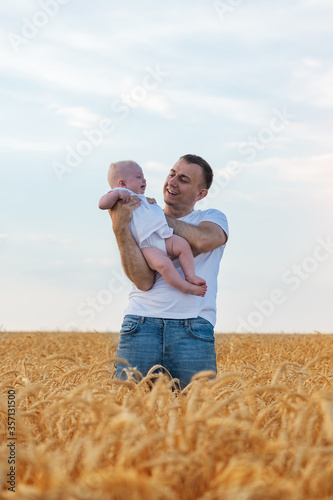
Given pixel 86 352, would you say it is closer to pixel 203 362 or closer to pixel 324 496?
pixel 203 362

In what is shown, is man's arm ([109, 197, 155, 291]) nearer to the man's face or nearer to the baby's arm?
the baby's arm

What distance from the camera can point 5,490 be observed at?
1633 millimetres

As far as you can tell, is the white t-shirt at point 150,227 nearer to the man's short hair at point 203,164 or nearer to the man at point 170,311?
the man at point 170,311

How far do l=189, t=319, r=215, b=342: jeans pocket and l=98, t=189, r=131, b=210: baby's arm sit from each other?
1080 mm

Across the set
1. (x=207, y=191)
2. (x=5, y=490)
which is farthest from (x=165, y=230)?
(x=5, y=490)

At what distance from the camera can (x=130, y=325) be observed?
4.11 meters

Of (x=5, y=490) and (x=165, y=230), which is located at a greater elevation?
(x=165, y=230)

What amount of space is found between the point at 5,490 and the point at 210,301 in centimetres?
273

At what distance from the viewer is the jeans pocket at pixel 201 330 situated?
4.00 m

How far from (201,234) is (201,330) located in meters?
0.70

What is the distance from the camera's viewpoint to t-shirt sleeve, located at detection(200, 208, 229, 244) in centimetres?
435

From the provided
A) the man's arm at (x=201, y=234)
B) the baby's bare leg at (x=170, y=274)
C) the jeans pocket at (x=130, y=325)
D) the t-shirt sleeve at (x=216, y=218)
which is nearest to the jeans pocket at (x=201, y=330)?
the baby's bare leg at (x=170, y=274)

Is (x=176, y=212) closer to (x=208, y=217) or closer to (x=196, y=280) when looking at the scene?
(x=208, y=217)

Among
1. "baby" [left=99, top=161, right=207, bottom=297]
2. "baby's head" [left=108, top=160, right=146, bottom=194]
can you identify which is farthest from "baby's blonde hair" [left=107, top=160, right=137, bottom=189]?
"baby" [left=99, top=161, right=207, bottom=297]
